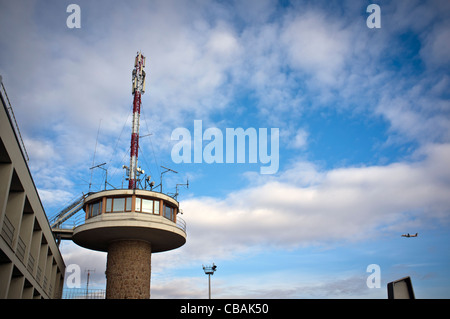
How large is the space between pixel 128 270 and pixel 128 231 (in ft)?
13.6

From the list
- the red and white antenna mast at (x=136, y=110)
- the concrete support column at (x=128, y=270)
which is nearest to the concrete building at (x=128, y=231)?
the concrete support column at (x=128, y=270)

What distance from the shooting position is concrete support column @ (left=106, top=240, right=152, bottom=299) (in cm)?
3997

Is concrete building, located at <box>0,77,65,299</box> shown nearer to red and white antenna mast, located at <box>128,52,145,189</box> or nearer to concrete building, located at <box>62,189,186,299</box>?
concrete building, located at <box>62,189,186,299</box>

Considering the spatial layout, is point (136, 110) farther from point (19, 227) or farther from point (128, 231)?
point (19, 227)

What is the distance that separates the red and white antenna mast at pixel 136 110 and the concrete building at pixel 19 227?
11340mm

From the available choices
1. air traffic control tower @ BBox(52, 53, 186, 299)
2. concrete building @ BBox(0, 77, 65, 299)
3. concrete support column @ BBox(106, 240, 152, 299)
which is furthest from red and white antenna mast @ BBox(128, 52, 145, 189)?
concrete building @ BBox(0, 77, 65, 299)

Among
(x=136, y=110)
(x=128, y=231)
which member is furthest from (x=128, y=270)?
(x=136, y=110)

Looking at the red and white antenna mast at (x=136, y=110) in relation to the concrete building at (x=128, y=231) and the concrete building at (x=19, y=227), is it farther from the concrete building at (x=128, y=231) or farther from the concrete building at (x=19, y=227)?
the concrete building at (x=19, y=227)

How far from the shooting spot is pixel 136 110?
49.4m

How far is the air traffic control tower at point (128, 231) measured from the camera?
39.5 metres
